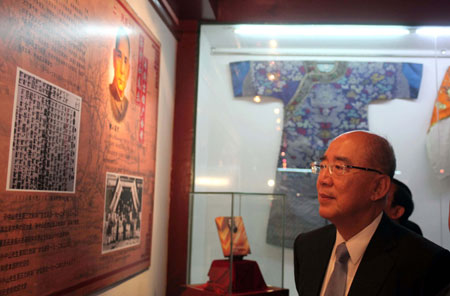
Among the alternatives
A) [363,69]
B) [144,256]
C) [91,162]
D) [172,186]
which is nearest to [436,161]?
[363,69]

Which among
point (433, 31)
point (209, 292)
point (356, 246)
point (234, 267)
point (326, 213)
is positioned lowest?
point (209, 292)

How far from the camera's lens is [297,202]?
3578mm

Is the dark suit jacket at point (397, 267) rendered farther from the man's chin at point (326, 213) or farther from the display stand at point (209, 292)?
the display stand at point (209, 292)

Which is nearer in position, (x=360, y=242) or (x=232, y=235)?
(x=360, y=242)

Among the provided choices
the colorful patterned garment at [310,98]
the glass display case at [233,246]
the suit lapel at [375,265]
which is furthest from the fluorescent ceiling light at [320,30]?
the suit lapel at [375,265]

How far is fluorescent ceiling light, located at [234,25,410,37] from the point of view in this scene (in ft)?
12.0

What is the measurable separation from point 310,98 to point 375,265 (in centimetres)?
217

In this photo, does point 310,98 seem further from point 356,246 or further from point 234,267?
point 356,246

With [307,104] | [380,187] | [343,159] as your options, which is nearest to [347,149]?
[343,159]

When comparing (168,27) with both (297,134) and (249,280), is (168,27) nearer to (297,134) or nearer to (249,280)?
(297,134)

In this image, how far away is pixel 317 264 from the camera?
185 centimetres

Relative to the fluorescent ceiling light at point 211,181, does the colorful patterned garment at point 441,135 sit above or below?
above

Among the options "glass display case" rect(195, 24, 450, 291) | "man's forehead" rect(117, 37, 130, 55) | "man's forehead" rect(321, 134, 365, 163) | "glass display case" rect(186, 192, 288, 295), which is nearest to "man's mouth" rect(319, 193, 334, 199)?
"man's forehead" rect(321, 134, 365, 163)

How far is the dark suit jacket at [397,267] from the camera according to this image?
1.58 meters
